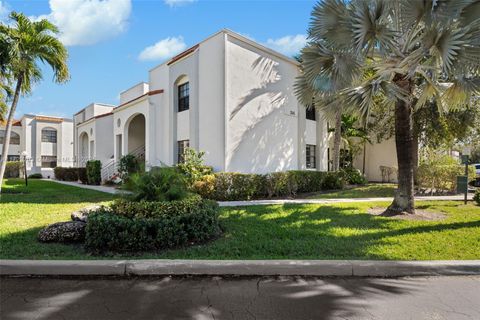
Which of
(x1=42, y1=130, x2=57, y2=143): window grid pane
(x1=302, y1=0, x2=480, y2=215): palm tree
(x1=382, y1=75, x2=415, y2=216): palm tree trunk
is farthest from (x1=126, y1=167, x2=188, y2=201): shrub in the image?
(x1=42, y1=130, x2=57, y2=143): window grid pane

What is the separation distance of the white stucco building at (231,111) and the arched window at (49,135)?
25615 millimetres

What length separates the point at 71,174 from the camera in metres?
25.2

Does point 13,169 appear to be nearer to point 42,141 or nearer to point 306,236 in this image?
point 42,141

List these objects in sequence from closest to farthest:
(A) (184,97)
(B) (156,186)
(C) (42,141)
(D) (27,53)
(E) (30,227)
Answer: (B) (156,186) → (E) (30,227) → (D) (27,53) → (A) (184,97) → (C) (42,141)

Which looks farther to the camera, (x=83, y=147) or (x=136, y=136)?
(x=83, y=147)

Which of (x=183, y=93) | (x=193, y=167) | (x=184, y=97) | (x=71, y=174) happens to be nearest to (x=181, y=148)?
(x=184, y=97)

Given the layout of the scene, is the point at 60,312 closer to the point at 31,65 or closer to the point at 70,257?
the point at 70,257

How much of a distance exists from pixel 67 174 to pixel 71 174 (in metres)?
0.82

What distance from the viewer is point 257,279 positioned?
457 cm

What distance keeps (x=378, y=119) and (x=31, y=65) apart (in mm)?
16858

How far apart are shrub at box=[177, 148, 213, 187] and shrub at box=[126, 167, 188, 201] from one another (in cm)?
484

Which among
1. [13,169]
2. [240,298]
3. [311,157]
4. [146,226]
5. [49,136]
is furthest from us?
[49,136]

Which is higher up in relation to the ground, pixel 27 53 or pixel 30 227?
pixel 27 53

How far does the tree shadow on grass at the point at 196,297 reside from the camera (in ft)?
11.6
